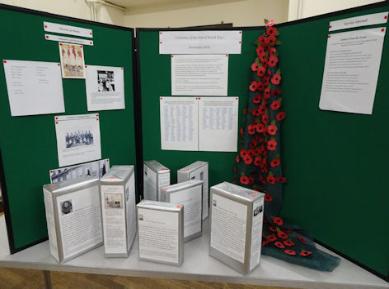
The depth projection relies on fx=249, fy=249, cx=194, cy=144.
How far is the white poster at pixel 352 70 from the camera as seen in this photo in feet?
2.57

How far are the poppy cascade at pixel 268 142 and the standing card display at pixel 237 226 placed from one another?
0.14 metres

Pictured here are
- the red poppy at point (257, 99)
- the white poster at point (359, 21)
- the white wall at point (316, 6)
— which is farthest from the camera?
the white wall at point (316, 6)

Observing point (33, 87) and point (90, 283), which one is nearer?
point (33, 87)

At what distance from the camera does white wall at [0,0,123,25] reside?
3217 mm

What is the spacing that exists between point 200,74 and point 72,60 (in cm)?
54

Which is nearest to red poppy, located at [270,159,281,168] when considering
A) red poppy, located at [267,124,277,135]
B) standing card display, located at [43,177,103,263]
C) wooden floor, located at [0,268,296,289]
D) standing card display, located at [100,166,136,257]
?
red poppy, located at [267,124,277,135]

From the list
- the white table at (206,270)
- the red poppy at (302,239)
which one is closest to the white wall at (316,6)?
the red poppy at (302,239)

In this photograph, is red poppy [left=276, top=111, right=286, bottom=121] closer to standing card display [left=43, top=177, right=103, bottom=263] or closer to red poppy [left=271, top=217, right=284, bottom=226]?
red poppy [left=271, top=217, right=284, bottom=226]

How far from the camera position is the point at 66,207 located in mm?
878

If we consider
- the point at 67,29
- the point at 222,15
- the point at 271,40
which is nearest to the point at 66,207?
the point at 67,29

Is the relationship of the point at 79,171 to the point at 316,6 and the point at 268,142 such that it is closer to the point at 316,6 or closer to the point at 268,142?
the point at 268,142

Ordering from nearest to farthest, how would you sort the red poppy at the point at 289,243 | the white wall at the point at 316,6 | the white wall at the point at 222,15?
the red poppy at the point at 289,243
the white wall at the point at 316,6
the white wall at the point at 222,15

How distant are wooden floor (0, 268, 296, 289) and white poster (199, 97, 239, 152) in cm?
120

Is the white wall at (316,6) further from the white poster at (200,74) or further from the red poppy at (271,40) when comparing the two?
the white poster at (200,74)
